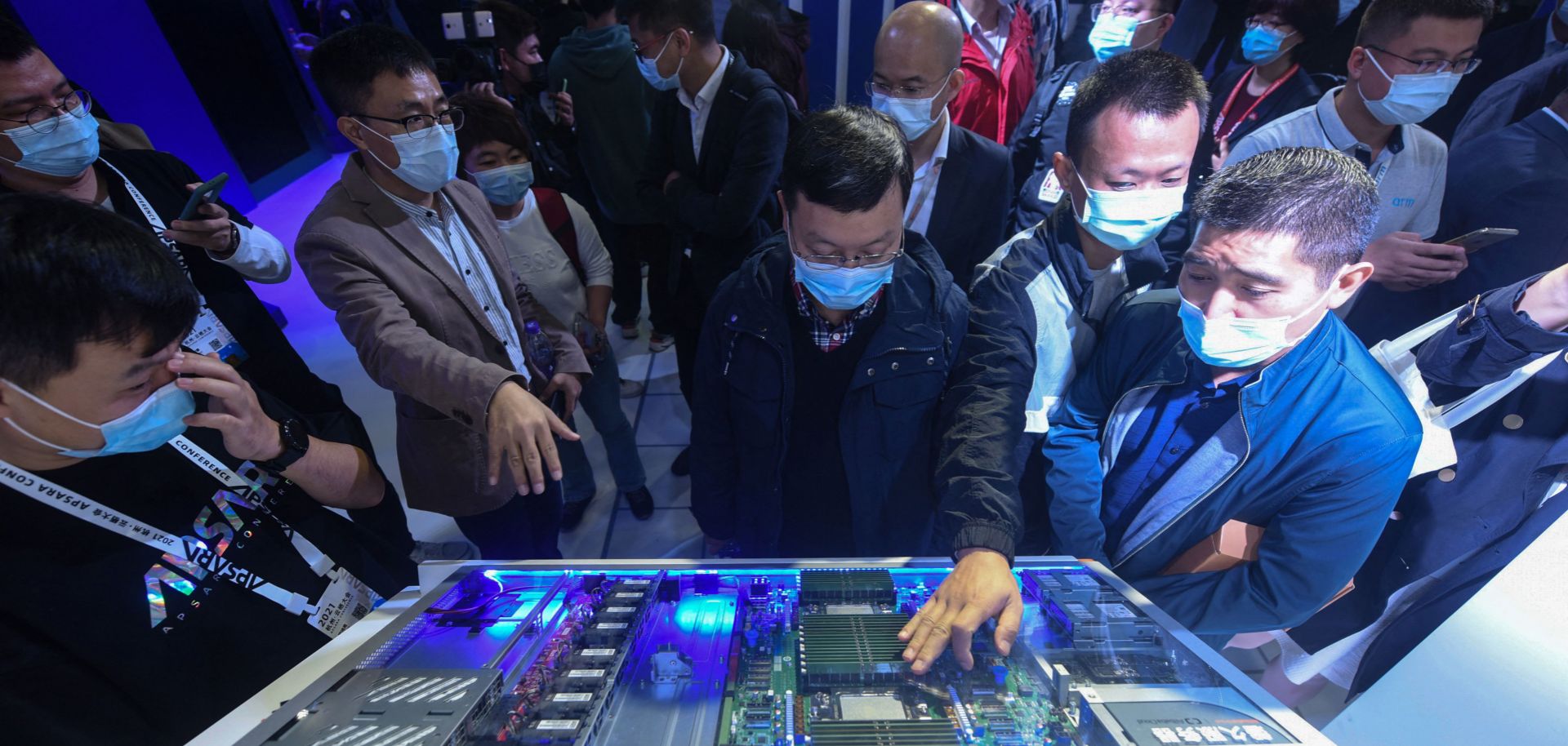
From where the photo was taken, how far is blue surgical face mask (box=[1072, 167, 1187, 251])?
5.64 feet

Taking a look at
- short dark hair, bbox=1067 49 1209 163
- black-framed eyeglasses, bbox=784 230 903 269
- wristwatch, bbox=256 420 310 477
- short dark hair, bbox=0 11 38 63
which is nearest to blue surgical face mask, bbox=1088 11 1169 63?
short dark hair, bbox=1067 49 1209 163

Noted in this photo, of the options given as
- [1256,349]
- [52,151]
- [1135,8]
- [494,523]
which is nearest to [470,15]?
[52,151]

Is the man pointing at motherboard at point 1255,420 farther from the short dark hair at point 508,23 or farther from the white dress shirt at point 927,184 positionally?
the short dark hair at point 508,23

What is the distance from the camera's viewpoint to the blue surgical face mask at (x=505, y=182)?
2490 mm

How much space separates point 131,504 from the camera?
1189mm

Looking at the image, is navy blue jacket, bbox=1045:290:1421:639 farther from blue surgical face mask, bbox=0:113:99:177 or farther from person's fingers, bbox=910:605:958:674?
blue surgical face mask, bbox=0:113:99:177

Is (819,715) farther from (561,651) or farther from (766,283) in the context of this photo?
(766,283)

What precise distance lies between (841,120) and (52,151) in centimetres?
217

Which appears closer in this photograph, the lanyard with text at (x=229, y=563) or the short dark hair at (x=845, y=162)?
the lanyard with text at (x=229, y=563)

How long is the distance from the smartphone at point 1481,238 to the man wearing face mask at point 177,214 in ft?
10.9

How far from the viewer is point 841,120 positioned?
148 centimetres

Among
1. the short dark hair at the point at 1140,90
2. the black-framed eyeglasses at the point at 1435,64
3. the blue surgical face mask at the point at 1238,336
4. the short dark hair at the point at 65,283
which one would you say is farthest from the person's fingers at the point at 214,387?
the black-framed eyeglasses at the point at 1435,64

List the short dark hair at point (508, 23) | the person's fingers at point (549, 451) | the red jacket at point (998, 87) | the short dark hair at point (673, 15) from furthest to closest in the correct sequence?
the short dark hair at point (508, 23) < the red jacket at point (998, 87) < the short dark hair at point (673, 15) < the person's fingers at point (549, 451)

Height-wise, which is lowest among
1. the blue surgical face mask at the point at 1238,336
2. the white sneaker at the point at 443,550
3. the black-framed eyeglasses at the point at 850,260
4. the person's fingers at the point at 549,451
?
the white sneaker at the point at 443,550
